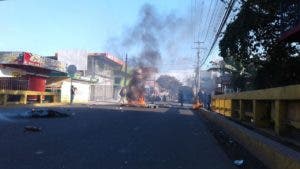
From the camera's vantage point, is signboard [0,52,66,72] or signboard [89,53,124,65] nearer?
signboard [0,52,66,72]

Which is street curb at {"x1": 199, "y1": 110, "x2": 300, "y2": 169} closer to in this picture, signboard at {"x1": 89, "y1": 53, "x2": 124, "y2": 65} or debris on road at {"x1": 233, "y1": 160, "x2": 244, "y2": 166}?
debris on road at {"x1": 233, "y1": 160, "x2": 244, "y2": 166}

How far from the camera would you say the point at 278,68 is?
2189cm

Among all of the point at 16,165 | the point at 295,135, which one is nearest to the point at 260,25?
the point at 295,135

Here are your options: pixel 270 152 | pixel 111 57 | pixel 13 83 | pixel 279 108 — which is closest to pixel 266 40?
pixel 279 108

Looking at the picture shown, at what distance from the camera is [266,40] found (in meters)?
24.0

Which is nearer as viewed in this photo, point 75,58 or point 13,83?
point 13,83

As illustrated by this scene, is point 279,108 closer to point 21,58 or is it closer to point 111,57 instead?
point 21,58

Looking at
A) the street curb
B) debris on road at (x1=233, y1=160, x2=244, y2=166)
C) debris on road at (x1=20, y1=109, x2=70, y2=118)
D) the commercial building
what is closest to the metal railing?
the commercial building

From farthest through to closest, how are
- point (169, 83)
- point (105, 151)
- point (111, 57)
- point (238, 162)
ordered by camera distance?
Answer: point (169, 83), point (111, 57), point (105, 151), point (238, 162)

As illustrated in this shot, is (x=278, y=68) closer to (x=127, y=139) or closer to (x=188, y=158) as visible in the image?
(x=127, y=139)

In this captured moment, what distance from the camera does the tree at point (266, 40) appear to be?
2138 centimetres

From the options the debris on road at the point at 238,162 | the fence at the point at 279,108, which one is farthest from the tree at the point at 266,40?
the debris on road at the point at 238,162

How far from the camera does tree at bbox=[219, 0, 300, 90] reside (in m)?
21.4

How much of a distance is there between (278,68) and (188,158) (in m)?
13.0
